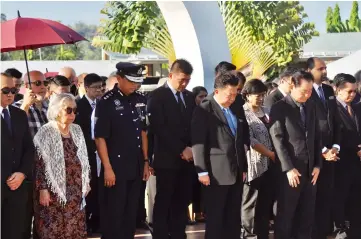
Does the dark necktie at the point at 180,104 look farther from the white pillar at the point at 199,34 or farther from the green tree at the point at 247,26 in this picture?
the green tree at the point at 247,26

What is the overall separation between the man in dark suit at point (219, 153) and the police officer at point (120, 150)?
0.57 metres

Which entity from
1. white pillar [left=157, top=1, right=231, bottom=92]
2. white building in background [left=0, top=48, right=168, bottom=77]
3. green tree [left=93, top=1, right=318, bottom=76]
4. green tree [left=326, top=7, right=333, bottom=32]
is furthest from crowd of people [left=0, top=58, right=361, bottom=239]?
green tree [left=326, top=7, right=333, bottom=32]

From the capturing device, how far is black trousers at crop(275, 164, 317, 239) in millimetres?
6422

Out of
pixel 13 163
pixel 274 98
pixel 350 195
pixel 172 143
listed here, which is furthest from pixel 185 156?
pixel 350 195

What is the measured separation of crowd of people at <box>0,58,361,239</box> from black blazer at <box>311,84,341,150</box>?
0.01m

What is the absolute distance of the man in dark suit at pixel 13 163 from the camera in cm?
539

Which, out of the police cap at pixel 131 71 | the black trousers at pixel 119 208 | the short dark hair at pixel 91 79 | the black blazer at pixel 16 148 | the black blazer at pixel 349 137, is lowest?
the black trousers at pixel 119 208

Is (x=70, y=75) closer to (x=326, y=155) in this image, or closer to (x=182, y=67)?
(x=182, y=67)

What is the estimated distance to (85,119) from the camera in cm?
741

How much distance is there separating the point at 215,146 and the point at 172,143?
527 mm

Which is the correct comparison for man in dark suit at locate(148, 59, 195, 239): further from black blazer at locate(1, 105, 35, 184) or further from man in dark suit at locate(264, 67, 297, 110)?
black blazer at locate(1, 105, 35, 184)

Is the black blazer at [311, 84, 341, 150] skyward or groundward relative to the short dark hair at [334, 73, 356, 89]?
groundward

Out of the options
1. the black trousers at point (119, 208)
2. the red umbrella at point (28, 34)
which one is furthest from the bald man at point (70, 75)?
the black trousers at point (119, 208)

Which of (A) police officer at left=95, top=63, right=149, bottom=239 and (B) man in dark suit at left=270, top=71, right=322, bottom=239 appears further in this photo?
(B) man in dark suit at left=270, top=71, right=322, bottom=239
